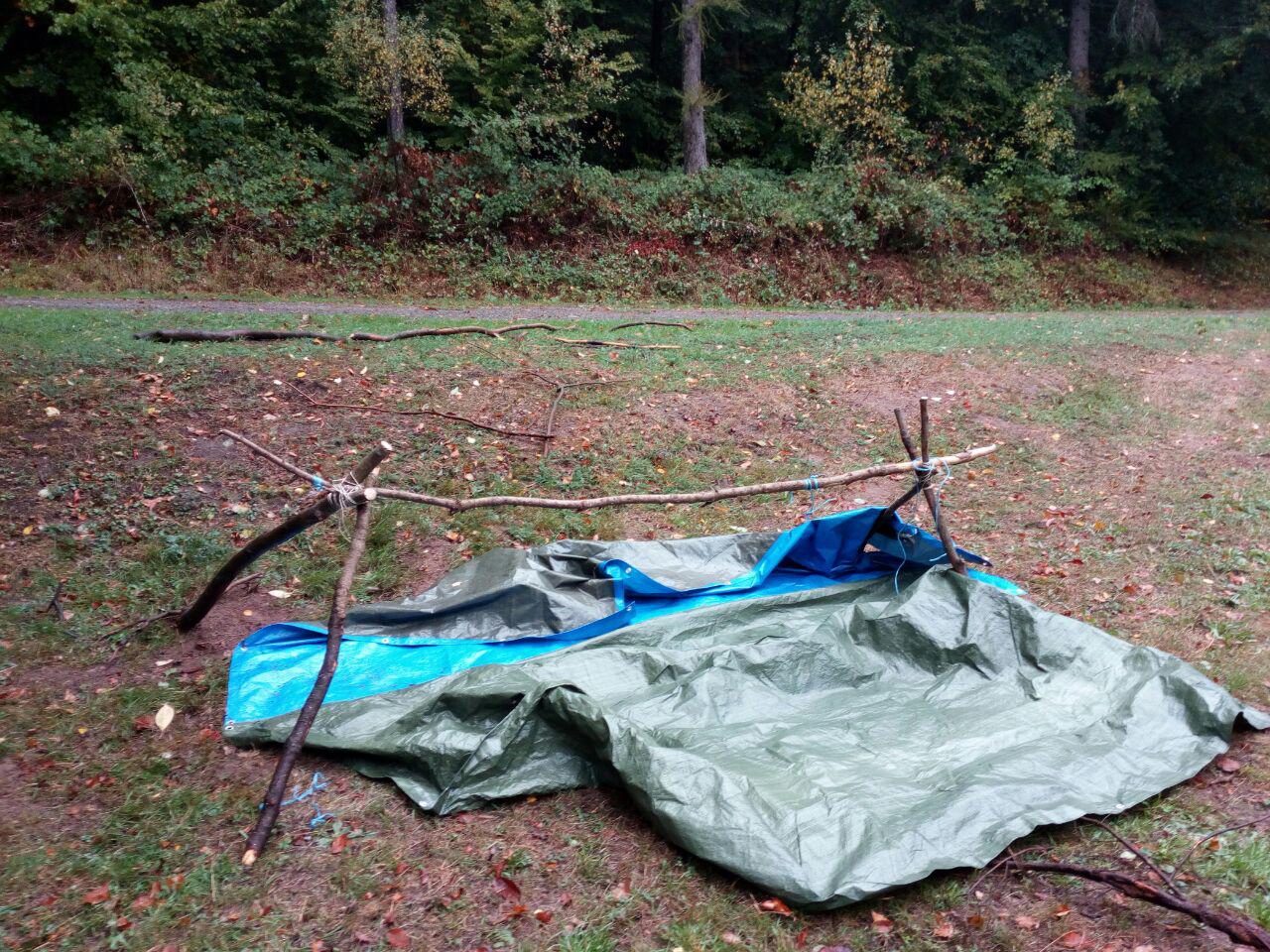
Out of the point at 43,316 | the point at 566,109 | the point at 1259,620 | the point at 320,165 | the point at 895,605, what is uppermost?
the point at 566,109

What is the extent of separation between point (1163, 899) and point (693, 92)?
59.4 ft

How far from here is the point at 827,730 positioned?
156 inches

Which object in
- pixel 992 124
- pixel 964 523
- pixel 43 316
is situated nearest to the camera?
pixel 964 523

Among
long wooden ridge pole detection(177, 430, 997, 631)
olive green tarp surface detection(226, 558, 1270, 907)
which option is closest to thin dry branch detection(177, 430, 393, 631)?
long wooden ridge pole detection(177, 430, 997, 631)

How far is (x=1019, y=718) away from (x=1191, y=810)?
707 millimetres

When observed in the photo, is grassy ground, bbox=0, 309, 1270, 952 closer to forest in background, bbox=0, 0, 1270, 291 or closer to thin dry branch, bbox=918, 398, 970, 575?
thin dry branch, bbox=918, 398, 970, 575

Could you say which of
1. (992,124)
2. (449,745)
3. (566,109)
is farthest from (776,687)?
(992,124)

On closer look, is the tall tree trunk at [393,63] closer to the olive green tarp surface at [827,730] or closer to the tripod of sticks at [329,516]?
the tripod of sticks at [329,516]

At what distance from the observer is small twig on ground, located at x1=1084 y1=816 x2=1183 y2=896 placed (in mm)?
3004

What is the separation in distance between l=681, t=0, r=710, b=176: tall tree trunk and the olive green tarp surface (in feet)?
51.7

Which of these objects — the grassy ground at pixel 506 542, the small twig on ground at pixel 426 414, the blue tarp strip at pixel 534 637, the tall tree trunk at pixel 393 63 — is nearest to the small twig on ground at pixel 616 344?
the grassy ground at pixel 506 542

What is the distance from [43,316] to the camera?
9695mm

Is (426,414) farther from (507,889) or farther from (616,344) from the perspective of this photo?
(507,889)

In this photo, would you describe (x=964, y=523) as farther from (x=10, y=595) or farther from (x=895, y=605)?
(x=10, y=595)
